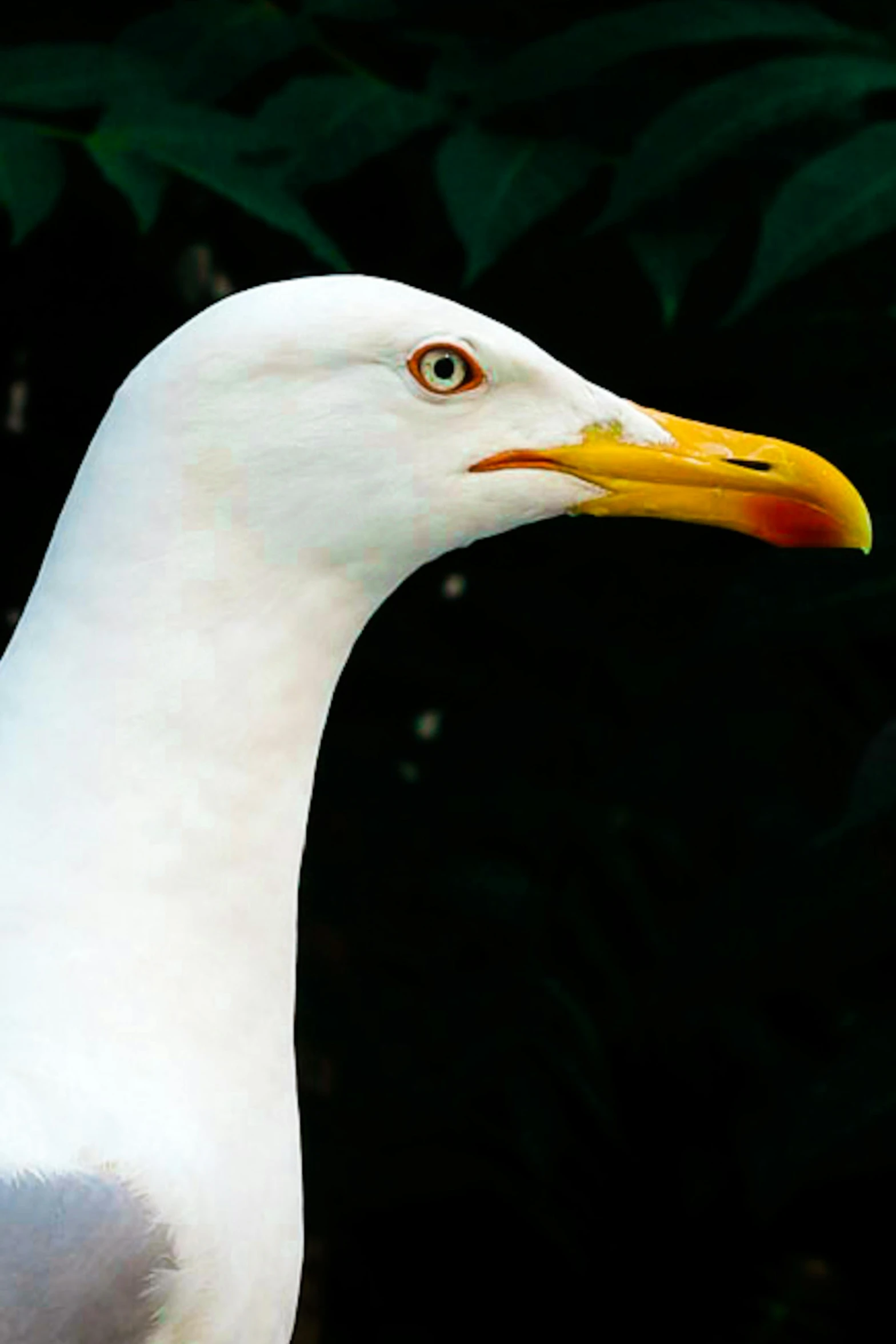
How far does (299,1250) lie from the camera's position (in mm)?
2303

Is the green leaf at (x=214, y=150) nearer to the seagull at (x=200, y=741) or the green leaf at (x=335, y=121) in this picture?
the green leaf at (x=335, y=121)

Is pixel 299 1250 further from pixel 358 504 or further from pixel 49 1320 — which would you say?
pixel 358 504

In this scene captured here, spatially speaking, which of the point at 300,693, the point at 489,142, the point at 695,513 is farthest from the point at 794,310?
the point at 300,693

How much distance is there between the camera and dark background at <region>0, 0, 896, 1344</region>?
321 cm

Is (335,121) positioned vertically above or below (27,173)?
above

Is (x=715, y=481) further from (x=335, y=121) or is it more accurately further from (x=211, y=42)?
(x=211, y=42)

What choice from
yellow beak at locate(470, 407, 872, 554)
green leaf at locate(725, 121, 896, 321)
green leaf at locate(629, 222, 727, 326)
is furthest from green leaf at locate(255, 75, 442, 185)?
yellow beak at locate(470, 407, 872, 554)

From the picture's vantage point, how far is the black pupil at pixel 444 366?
7.46 feet

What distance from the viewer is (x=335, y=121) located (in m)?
3.15

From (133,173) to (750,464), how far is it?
0.86m

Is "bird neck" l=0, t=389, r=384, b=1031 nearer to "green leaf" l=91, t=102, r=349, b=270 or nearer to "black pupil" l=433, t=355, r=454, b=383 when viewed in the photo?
"black pupil" l=433, t=355, r=454, b=383

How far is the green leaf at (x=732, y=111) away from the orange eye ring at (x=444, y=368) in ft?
2.45

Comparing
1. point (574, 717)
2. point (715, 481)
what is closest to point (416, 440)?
point (715, 481)

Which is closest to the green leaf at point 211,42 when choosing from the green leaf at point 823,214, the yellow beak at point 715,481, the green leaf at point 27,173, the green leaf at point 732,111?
the green leaf at point 27,173
